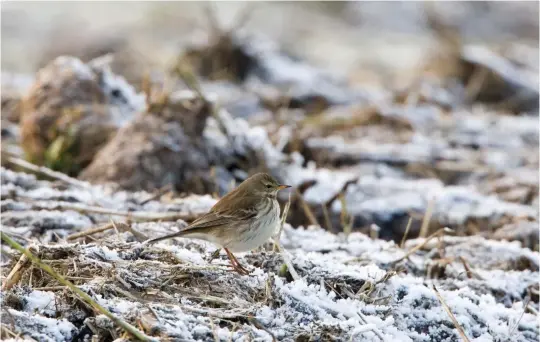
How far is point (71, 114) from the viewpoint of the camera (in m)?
7.06

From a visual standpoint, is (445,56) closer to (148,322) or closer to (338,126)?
(338,126)

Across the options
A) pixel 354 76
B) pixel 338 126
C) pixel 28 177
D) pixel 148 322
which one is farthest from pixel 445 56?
pixel 148 322

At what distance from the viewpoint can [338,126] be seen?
30.1 ft

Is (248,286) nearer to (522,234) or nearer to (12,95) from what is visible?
(522,234)

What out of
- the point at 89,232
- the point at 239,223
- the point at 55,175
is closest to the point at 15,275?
the point at 89,232

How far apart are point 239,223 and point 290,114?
518 centimetres

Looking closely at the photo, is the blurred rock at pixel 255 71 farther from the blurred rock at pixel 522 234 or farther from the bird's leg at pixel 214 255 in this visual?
the bird's leg at pixel 214 255

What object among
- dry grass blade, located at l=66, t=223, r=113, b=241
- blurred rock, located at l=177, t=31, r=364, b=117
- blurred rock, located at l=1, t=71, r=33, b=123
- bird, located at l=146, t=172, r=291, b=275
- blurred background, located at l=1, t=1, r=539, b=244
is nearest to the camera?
bird, located at l=146, t=172, r=291, b=275

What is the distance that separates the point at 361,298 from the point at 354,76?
9.68m

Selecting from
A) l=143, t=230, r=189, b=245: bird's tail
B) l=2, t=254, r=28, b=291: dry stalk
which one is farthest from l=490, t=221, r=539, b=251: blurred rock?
l=2, t=254, r=28, b=291: dry stalk

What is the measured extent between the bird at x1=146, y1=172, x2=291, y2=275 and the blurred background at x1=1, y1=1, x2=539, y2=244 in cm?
110

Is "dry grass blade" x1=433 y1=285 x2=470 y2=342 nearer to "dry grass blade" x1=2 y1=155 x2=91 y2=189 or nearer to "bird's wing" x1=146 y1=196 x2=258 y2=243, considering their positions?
"bird's wing" x1=146 y1=196 x2=258 y2=243

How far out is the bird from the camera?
4.42 m

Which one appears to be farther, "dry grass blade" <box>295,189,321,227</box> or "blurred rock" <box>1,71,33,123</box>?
"blurred rock" <box>1,71,33,123</box>
